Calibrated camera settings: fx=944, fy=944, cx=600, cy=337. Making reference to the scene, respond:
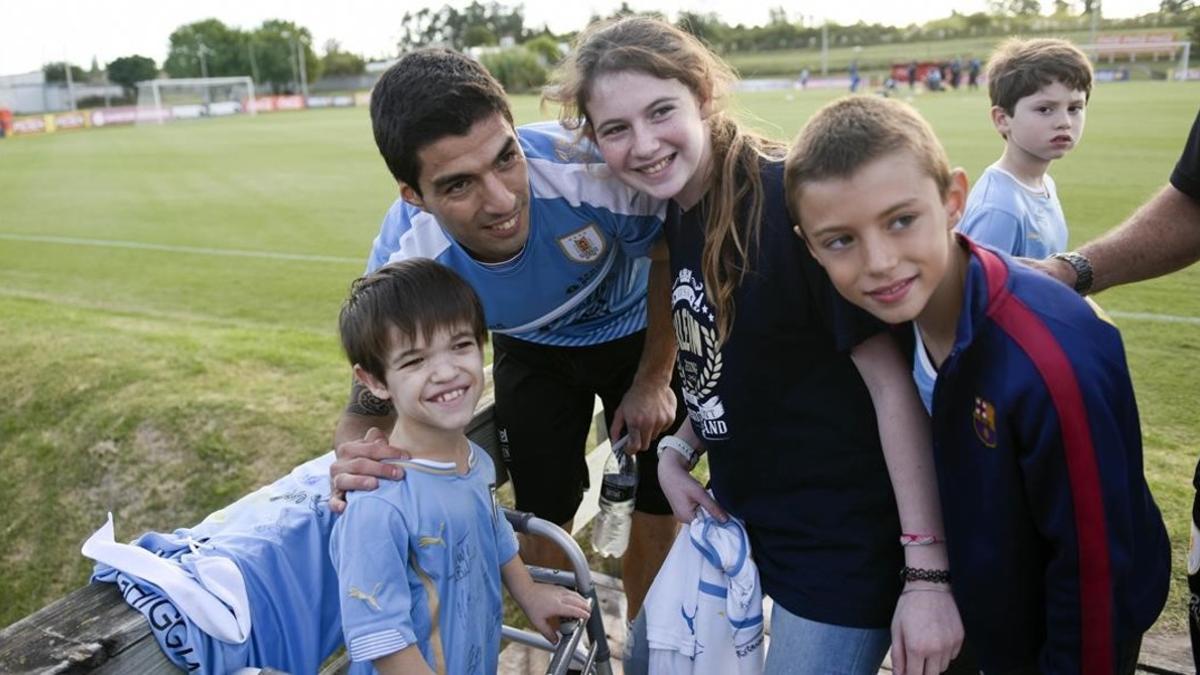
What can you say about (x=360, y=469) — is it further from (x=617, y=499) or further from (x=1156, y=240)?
(x=1156, y=240)

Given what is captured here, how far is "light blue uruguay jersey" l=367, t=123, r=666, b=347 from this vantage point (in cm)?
242

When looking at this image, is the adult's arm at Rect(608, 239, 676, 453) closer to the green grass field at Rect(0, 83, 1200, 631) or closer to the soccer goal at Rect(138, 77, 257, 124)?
the green grass field at Rect(0, 83, 1200, 631)

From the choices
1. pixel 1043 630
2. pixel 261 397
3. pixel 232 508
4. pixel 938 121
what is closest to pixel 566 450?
pixel 232 508

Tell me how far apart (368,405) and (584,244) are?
0.69 m

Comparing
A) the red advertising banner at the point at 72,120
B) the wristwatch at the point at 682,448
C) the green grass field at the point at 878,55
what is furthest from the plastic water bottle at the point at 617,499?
the green grass field at the point at 878,55

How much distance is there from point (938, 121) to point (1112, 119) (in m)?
3.72

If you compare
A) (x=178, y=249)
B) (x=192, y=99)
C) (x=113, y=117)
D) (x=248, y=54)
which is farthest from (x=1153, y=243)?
(x=248, y=54)

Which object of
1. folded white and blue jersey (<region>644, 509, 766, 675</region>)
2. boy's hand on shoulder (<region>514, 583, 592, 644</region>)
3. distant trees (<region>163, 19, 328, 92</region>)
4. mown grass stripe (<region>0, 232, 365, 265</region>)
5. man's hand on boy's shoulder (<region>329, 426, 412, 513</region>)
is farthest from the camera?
distant trees (<region>163, 19, 328, 92</region>)

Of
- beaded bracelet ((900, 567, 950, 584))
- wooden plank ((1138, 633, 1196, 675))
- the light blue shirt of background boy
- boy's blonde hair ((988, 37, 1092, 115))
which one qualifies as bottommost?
→ wooden plank ((1138, 633, 1196, 675))

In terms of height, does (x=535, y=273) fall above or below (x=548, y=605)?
above

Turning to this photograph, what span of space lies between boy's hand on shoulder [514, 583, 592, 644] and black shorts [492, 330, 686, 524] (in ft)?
2.43

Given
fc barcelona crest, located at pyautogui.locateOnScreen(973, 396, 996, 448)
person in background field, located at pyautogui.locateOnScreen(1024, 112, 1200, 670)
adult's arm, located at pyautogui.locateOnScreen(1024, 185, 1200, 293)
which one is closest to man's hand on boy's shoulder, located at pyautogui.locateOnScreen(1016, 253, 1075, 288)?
person in background field, located at pyautogui.locateOnScreen(1024, 112, 1200, 670)

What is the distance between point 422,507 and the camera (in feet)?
6.05

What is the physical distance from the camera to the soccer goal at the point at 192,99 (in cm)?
5212
